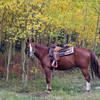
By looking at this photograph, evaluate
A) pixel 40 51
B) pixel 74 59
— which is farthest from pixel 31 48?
pixel 74 59

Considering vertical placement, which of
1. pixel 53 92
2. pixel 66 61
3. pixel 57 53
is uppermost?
pixel 57 53

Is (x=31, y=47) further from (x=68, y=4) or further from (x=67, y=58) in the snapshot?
(x=68, y=4)

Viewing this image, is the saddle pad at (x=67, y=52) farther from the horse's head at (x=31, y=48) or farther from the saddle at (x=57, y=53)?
the horse's head at (x=31, y=48)

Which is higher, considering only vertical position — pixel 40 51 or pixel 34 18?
pixel 34 18

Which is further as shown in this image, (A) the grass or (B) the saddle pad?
(B) the saddle pad

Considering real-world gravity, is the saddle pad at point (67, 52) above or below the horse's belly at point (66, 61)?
above

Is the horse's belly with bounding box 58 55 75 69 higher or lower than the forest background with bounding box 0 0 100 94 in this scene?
lower

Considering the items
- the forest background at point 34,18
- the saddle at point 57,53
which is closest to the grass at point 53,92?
the forest background at point 34,18

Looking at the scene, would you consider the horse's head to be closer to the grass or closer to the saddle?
the saddle

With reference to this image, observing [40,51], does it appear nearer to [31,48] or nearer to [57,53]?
[31,48]

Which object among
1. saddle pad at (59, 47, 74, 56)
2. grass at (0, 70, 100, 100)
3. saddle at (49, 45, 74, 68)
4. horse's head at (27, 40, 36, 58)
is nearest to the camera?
grass at (0, 70, 100, 100)

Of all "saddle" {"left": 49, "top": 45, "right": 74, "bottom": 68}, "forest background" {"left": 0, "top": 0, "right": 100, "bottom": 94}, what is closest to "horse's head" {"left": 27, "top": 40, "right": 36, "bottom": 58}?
"forest background" {"left": 0, "top": 0, "right": 100, "bottom": 94}

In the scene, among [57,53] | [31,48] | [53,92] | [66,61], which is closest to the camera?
[53,92]

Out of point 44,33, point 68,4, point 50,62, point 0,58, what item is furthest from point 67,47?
point 0,58
